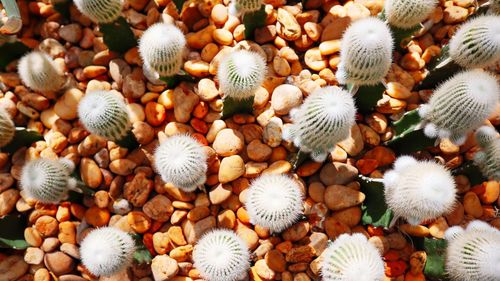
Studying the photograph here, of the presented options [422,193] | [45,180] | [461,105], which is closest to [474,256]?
[422,193]

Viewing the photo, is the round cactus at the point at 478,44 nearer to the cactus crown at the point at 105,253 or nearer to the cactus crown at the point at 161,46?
the cactus crown at the point at 161,46

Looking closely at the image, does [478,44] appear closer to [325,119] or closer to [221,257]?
[325,119]

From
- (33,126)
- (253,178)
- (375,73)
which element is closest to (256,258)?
(253,178)

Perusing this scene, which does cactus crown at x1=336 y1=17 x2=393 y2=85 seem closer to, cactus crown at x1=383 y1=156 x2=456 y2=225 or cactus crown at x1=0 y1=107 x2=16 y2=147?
cactus crown at x1=383 y1=156 x2=456 y2=225

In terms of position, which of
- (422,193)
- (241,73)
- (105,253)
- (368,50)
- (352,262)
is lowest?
(105,253)

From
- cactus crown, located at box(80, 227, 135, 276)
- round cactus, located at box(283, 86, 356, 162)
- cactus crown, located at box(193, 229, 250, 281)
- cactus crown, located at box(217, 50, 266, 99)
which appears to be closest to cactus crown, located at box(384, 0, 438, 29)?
round cactus, located at box(283, 86, 356, 162)

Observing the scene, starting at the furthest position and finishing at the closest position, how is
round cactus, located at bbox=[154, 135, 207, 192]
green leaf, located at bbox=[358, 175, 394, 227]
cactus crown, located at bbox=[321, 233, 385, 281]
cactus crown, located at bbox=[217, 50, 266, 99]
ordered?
green leaf, located at bbox=[358, 175, 394, 227] → cactus crown, located at bbox=[217, 50, 266, 99] → round cactus, located at bbox=[154, 135, 207, 192] → cactus crown, located at bbox=[321, 233, 385, 281]
